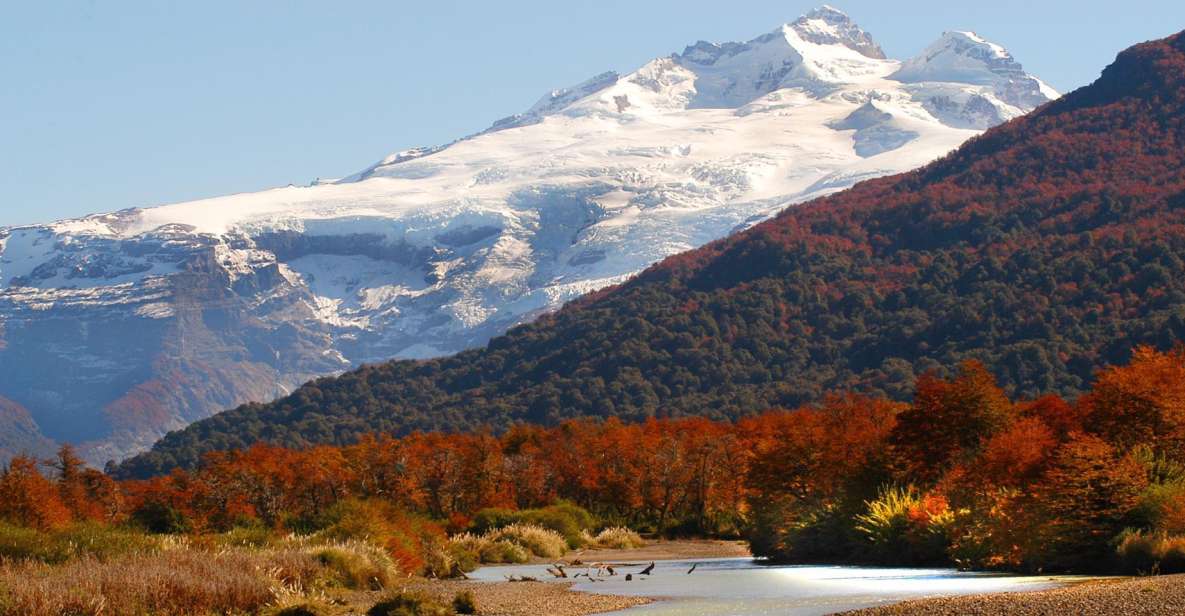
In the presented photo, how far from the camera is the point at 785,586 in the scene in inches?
1660

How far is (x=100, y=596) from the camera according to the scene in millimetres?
30938

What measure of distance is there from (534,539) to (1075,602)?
4212cm

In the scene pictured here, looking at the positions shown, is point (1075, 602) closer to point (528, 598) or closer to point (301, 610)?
point (528, 598)

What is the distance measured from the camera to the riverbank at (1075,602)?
2777 cm

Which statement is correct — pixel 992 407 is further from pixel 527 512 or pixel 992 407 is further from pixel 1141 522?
A: pixel 527 512

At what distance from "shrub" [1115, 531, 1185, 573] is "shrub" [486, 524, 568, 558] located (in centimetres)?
3468

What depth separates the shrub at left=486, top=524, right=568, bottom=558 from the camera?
226 ft

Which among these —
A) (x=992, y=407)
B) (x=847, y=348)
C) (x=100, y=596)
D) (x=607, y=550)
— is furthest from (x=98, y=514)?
(x=847, y=348)

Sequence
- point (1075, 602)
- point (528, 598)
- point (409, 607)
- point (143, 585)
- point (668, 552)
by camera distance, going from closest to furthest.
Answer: point (1075, 602) → point (143, 585) → point (409, 607) → point (528, 598) → point (668, 552)

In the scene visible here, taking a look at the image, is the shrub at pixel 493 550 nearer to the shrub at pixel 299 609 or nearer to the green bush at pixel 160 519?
the green bush at pixel 160 519

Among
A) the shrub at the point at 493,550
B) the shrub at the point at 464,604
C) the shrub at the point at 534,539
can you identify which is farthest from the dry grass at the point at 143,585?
the shrub at the point at 534,539

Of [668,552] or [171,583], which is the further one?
[668,552]

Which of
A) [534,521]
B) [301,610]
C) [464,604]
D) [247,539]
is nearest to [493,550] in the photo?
[534,521]

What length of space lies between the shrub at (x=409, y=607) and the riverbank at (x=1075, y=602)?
347 inches
